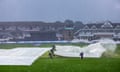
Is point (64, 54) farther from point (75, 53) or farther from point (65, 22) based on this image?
point (65, 22)

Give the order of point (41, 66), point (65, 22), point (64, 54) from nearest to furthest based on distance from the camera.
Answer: point (41, 66), point (64, 54), point (65, 22)

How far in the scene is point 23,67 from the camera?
39.7 feet

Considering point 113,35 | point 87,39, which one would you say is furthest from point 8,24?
point 113,35

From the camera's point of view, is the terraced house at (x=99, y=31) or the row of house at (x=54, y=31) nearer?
the terraced house at (x=99, y=31)

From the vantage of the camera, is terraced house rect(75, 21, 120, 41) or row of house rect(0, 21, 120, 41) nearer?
terraced house rect(75, 21, 120, 41)

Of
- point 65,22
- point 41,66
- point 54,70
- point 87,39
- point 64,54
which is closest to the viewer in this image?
point 54,70

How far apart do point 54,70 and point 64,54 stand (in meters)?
5.16

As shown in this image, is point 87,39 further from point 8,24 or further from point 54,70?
point 54,70

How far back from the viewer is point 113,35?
3572 cm

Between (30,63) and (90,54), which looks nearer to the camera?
(30,63)

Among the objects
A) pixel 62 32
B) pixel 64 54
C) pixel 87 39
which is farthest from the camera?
pixel 62 32

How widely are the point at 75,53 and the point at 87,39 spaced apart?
18.6 m

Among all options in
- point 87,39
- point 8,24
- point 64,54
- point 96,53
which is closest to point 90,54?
point 96,53

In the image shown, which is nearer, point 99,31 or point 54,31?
point 99,31
